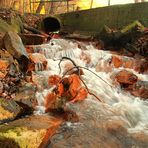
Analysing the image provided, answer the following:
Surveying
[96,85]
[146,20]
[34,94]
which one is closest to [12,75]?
[34,94]

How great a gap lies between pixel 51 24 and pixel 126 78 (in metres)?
8.98

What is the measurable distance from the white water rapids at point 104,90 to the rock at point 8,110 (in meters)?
0.59

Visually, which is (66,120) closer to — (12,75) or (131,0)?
(12,75)

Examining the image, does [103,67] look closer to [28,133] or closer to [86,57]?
[86,57]

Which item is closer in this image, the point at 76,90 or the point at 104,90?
the point at 76,90

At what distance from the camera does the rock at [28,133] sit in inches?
165

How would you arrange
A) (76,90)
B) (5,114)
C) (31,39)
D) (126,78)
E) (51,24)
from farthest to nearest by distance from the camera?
1. (51,24)
2. (31,39)
3. (126,78)
4. (76,90)
5. (5,114)

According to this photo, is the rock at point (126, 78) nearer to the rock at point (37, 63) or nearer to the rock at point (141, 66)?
the rock at point (141, 66)

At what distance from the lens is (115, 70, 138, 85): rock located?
857cm

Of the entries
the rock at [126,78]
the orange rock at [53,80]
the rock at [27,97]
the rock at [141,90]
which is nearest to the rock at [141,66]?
the rock at [126,78]

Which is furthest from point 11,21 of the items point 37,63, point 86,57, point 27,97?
point 27,97

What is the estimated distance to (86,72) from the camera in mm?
9055

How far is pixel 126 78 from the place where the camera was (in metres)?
8.67

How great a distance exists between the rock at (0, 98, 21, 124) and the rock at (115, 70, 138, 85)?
3.84 m
